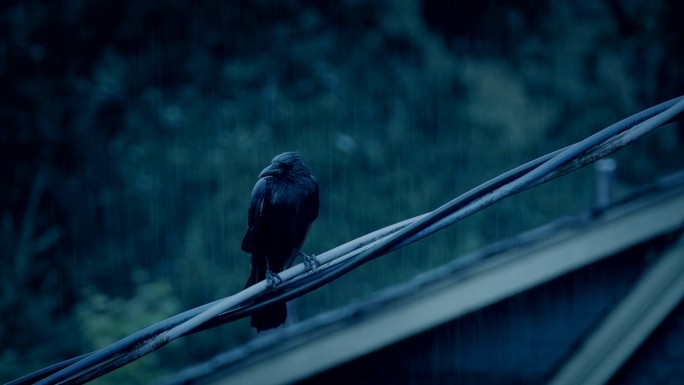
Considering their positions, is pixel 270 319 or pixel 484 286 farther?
pixel 484 286

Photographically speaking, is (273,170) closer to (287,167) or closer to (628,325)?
(287,167)

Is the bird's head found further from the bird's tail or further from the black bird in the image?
the bird's tail

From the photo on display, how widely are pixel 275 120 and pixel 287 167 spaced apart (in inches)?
401

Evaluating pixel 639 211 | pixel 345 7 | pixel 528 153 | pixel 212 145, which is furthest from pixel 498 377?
pixel 345 7

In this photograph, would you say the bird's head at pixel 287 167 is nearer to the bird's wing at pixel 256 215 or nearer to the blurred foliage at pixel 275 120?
the bird's wing at pixel 256 215

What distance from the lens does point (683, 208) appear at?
3.75m

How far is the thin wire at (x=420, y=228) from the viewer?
171 centimetres

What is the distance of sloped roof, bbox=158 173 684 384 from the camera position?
368 cm

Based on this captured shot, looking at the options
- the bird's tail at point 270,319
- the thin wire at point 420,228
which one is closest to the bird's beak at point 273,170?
the bird's tail at point 270,319

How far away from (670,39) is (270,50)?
330 inches

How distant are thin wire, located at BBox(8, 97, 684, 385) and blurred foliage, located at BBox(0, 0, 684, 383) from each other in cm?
881

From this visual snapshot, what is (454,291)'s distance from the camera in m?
3.77

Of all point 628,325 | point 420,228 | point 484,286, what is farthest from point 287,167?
point 628,325

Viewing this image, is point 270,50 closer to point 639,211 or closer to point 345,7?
point 345,7
